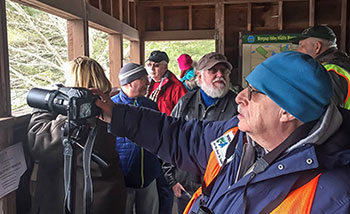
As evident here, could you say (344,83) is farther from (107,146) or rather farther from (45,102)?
(45,102)

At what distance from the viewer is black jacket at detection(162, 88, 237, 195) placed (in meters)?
2.12

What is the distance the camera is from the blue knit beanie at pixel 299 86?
0.88m

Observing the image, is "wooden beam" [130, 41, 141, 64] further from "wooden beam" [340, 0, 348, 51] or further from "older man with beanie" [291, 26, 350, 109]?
"wooden beam" [340, 0, 348, 51]

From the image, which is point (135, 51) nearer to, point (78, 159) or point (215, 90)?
point (215, 90)

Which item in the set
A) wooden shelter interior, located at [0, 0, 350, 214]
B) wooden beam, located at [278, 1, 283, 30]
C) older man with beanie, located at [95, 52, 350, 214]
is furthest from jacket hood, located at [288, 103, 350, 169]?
wooden beam, located at [278, 1, 283, 30]

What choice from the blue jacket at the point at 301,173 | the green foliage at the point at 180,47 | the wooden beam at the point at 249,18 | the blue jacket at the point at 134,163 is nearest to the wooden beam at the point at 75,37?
the blue jacket at the point at 134,163

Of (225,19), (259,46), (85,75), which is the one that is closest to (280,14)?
(259,46)

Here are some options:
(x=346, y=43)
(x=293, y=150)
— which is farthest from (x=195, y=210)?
(x=346, y=43)

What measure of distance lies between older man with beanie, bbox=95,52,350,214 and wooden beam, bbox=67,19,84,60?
1817 millimetres

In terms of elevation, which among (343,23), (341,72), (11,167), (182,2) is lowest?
(11,167)

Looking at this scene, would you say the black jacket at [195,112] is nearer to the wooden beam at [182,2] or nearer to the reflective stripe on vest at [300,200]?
the reflective stripe on vest at [300,200]

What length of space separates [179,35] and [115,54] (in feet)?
5.27

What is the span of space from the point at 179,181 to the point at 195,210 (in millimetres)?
1079

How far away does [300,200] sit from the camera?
2.62 feet
